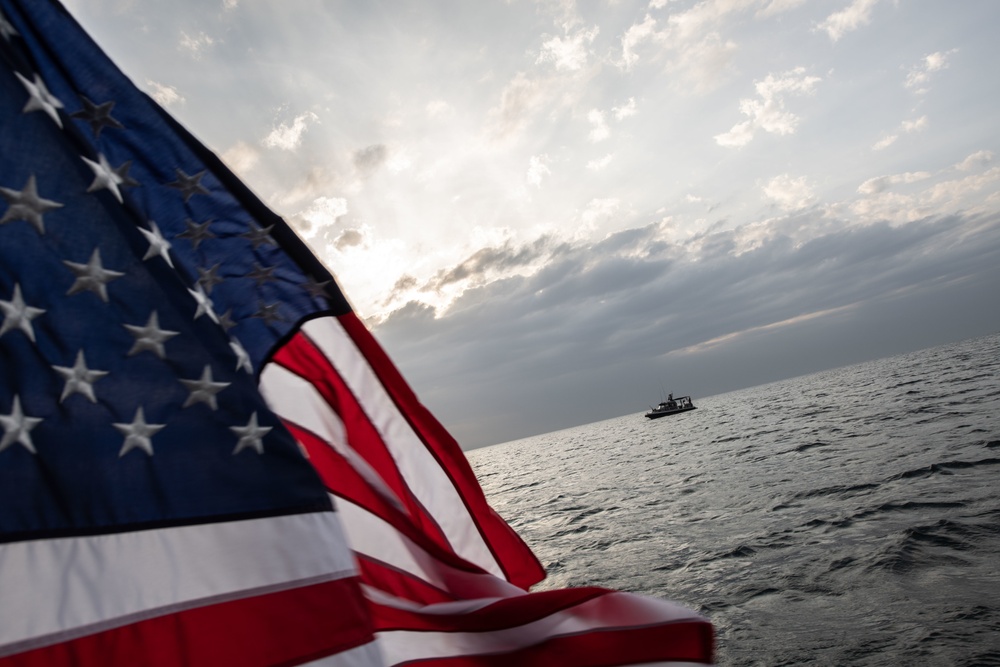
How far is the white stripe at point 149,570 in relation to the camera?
6.40 ft

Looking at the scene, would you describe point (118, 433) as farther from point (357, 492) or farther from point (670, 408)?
point (670, 408)

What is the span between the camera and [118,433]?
2.32m

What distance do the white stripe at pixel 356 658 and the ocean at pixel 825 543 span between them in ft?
23.1

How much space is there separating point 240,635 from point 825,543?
1265 cm

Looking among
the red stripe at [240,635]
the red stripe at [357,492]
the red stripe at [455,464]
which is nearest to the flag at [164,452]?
the red stripe at [240,635]

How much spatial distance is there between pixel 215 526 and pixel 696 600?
10.0 m

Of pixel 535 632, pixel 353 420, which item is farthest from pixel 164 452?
pixel 535 632

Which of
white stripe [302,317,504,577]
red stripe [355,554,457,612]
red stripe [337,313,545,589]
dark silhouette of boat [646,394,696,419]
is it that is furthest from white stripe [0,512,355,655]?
dark silhouette of boat [646,394,696,419]

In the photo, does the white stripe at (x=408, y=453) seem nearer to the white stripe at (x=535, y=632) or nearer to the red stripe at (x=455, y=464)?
the red stripe at (x=455, y=464)

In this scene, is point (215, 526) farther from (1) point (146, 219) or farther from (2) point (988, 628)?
(2) point (988, 628)

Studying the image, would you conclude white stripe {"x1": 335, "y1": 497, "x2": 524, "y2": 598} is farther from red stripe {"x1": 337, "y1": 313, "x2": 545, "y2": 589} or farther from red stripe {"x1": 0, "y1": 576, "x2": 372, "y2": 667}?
red stripe {"x1": 0, "y1": 576, "x2": 372, "y2": 667}

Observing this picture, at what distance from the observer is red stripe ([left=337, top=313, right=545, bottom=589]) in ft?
13.1

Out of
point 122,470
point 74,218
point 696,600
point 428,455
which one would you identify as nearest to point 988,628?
point 696,600

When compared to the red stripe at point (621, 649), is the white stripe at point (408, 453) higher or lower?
higher
